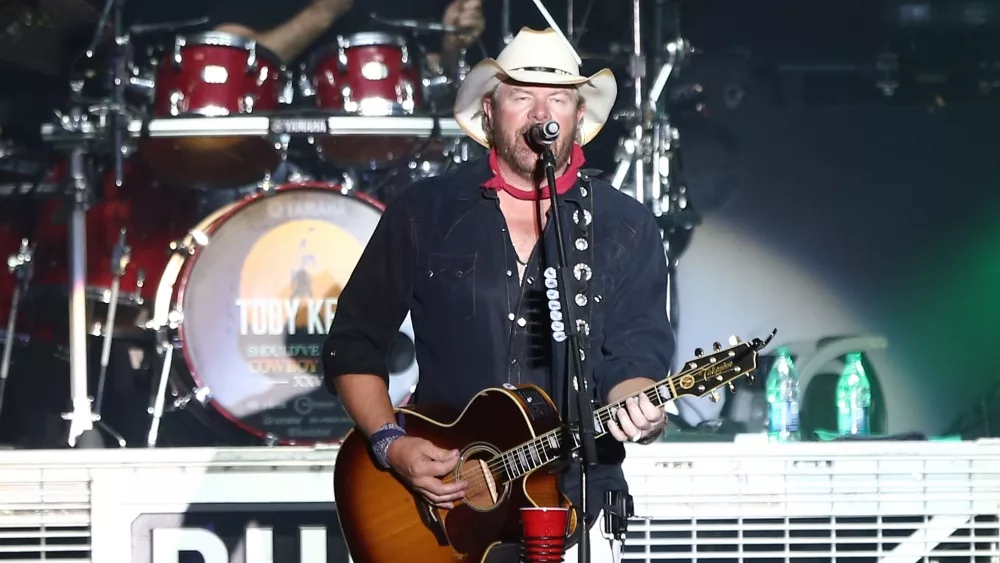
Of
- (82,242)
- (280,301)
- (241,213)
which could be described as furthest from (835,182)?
→ (82,242)

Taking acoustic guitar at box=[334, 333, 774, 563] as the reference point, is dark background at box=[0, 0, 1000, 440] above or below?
above

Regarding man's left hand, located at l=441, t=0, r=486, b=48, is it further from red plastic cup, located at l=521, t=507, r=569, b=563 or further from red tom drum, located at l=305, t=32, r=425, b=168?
red plastic cup, located at l=521, t=507, r=569, b=563

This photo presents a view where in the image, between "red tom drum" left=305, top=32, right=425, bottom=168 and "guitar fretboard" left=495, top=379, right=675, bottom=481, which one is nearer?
"guitar fretboard" left=495, top=379, right=675, bottom=481

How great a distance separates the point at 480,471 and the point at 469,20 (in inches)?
144

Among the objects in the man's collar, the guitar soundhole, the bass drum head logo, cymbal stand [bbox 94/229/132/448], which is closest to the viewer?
the guitar soundhole

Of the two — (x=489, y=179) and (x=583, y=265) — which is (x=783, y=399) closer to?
(x=489, y=179)

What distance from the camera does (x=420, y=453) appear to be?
311cm

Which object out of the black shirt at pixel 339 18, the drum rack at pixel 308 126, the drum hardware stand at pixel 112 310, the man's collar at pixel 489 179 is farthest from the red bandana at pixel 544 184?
the drum hardware stand at pixel 112 310

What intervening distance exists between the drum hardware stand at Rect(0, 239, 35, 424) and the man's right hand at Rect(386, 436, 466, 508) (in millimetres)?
3836

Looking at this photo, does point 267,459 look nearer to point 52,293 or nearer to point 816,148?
point 52,293

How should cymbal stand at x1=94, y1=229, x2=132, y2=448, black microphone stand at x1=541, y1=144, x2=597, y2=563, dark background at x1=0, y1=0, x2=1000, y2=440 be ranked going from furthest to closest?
dark background at x1=0, y1=0, x2=1000, y2=440
cymbal stand at x1=94, y1=229, x2=132, y2=448
black microphone stand at x1=541, y1=144, x2=597, y2=563

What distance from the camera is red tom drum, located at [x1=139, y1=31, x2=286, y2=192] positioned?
6125 millimetres

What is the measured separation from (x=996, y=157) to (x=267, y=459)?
3.93 m

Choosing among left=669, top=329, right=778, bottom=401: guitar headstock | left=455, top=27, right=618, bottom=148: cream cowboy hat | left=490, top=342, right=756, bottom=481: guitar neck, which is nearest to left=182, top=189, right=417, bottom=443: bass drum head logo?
left=455, top=27, right=618, bottom=148: cream cowboy hat
